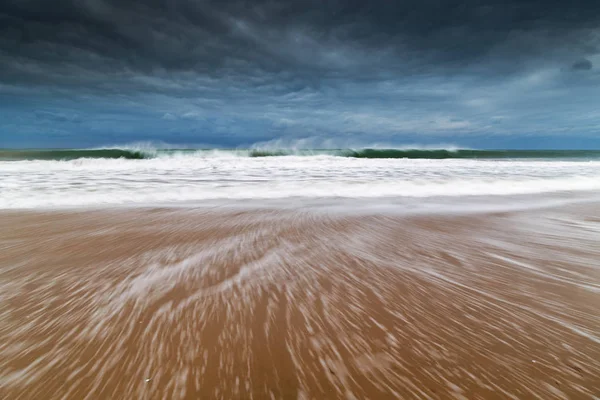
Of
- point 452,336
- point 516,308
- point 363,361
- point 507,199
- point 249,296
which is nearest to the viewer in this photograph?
point 363,361

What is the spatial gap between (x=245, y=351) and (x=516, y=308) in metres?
1.44

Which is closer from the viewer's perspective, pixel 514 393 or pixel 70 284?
Answer: pixel 514 393

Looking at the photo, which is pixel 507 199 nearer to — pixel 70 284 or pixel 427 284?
pixel 427 284

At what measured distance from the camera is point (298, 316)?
157 centimetres

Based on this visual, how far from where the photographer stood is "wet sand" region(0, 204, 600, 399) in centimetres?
110

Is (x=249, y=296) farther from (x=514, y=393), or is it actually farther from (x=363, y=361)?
(x=514, y=393)

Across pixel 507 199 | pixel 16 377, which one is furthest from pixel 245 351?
pixel 507 199

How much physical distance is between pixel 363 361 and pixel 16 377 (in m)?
1.30

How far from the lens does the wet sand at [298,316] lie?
110 cm

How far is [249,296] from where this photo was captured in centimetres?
180

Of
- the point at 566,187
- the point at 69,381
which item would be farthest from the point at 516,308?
the point at 566,187

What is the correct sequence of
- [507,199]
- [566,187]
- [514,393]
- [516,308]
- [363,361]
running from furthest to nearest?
1. [566,187]
2. [507,199]
3. [516,308]
4. [363,361]
5. [514,393]

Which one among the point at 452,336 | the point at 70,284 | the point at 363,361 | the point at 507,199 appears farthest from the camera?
the point at 507,199

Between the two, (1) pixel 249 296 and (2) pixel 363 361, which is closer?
(2) pixel 363 361
